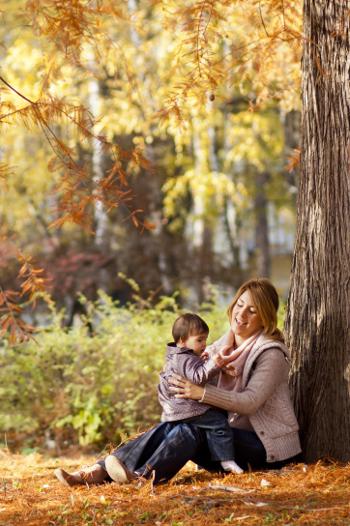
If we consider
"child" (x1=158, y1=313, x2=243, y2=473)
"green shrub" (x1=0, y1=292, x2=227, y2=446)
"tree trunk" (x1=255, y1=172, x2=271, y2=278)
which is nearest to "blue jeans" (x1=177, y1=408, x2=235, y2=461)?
"child" (x1=158, y1=313, x2=243, y2=473)

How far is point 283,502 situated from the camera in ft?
13.4

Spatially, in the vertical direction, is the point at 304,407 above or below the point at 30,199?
below

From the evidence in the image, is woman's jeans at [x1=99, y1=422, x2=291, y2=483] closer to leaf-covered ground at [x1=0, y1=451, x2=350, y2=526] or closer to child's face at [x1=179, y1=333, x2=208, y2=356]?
leaf-covered ground at [x1=0, y1=451, x2=350, y2=526]

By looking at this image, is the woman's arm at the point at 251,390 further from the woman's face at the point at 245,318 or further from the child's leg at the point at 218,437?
the woman's face at the point at 245,318

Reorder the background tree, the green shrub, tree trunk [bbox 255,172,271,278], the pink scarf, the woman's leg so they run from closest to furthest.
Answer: the woman's leg < the pink scarf < the background tree < the green shrub < tree trunk [bbox 255,172,271,278]

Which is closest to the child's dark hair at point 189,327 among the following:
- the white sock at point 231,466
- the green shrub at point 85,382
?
the white sock at point 231,466

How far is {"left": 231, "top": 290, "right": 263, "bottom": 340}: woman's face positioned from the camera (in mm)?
4859

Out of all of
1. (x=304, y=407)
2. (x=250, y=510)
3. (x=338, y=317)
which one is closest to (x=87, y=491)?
(x=250, y=510)

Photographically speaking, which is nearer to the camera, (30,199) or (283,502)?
(283,502)

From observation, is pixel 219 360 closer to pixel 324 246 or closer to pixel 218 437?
pixel 218 437

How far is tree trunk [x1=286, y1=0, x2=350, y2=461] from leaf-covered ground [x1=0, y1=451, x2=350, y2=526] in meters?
0.31

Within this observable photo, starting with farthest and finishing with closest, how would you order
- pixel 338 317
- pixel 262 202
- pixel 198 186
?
1. pixel 262 202
2. pixel 198 186
3. pixel 338 317

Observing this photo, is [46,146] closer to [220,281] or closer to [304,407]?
[220,281]

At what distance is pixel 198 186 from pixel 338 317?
31.6ft
